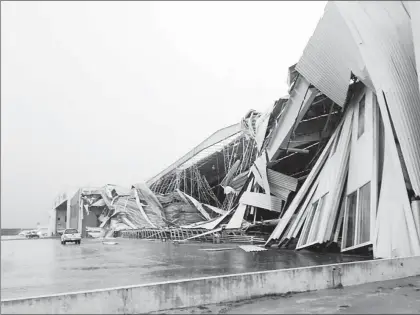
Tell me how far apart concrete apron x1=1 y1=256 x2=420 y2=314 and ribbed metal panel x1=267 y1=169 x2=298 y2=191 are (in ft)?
43.4

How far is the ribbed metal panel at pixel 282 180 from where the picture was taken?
21555mm

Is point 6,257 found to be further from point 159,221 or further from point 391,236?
point 159,221

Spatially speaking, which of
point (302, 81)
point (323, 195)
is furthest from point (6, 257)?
point (302, 81)

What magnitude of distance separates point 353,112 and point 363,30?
21.6 feet

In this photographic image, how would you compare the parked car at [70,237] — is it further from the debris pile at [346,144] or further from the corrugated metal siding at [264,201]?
the corrugated metal siding at [264,201]

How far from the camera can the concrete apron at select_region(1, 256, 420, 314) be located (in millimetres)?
4762

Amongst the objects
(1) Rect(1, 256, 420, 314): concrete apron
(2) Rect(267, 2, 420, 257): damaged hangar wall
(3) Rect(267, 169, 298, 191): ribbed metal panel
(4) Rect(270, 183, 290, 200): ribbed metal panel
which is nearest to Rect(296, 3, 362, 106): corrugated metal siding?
(2) Rect(267, 2, 420, 257): damaged hangar wall

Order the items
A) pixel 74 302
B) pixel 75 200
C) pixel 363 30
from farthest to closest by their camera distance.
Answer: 1. pixel 75 200
2. pixel 363 30
3. pixel 74 302

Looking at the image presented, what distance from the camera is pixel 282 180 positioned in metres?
21.9

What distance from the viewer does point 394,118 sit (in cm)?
1123

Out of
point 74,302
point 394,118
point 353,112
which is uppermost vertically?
point 353,112

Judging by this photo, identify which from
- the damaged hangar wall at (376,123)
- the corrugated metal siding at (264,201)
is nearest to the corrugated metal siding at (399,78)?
the damaged hangar wall at (376,123)

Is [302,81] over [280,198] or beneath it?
over

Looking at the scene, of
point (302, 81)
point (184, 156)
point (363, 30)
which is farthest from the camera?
point (184, 156)
